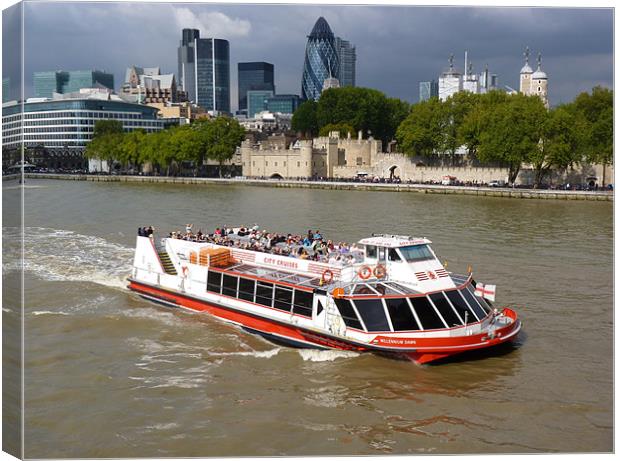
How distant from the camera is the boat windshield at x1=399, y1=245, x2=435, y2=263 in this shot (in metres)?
15.3

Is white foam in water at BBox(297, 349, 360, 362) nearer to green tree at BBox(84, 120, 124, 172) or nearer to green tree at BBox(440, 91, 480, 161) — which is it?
green tree at BBox(440, 91, 480, 161)

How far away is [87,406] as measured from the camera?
11.8 metres

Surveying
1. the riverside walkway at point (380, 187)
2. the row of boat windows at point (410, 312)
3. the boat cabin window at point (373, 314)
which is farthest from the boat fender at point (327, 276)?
the riverside walkway at point (380, 187)

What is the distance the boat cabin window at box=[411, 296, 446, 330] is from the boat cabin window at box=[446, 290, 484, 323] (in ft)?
1.79

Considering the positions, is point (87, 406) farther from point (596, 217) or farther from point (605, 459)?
point (596, 217)

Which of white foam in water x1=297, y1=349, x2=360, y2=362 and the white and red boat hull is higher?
the white and red boat hull

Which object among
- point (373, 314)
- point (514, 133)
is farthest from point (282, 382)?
point (514, 133)

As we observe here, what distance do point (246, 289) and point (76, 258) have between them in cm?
1181

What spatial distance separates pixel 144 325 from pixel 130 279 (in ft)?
12.1

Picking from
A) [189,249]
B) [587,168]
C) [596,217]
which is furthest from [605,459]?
[587,168]

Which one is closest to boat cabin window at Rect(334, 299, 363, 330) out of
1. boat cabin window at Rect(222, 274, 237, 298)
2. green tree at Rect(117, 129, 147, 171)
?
boat cabin window at Rect(222, 274, 237, 298)

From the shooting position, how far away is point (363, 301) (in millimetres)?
14719

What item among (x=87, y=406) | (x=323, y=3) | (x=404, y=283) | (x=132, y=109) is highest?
(x=132, y=109)

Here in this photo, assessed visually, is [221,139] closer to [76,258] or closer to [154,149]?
[154,149]
